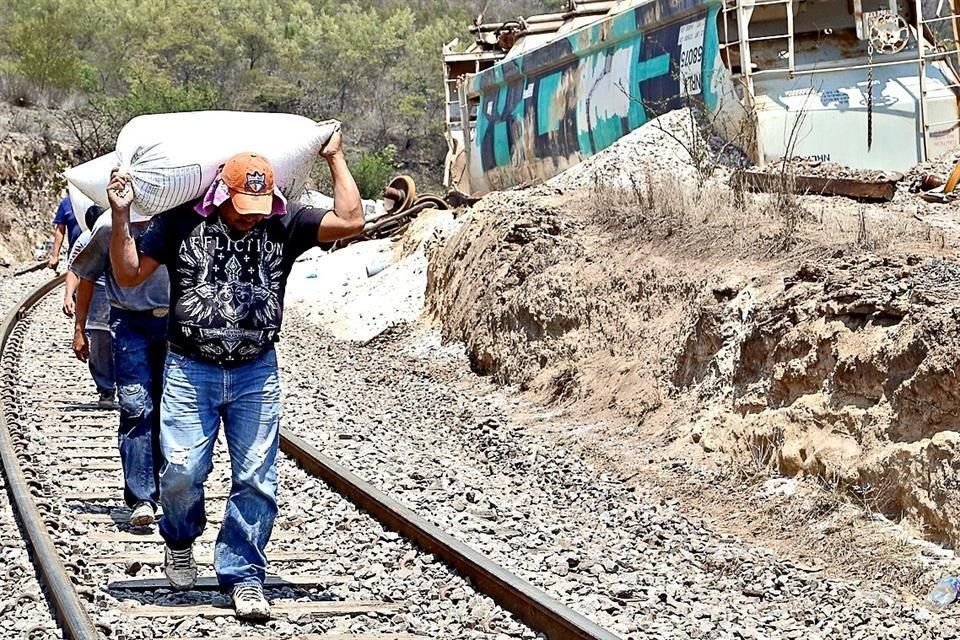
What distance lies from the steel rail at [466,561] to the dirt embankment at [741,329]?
8.12ft

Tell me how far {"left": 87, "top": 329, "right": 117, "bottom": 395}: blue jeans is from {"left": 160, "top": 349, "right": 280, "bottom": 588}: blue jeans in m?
4.25

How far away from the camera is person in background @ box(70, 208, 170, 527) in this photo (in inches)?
300

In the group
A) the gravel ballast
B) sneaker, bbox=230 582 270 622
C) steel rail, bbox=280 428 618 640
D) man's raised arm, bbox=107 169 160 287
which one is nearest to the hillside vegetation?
the gravel ballast

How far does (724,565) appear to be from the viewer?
7.61m

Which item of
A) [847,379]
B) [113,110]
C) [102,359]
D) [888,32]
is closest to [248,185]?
[847,379]

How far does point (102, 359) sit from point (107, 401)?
1018mm

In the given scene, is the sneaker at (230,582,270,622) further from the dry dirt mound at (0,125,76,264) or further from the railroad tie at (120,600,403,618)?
the dry dirt mound at (0,125,76,264)

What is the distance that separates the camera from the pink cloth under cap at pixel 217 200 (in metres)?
6.03

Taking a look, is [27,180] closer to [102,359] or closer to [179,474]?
[102,359]

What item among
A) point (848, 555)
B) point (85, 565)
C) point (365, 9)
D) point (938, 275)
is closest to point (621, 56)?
point (938, 275)

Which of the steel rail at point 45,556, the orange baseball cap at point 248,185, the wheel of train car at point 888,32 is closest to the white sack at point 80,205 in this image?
the steel rail at point 45,556

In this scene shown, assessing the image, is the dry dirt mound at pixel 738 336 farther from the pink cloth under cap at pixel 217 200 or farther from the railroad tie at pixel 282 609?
the pink cloth under cap at pixel 217 200

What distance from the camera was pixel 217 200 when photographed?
603 cm

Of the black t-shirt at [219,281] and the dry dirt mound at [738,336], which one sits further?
the dry dirt mound at [738,336]
